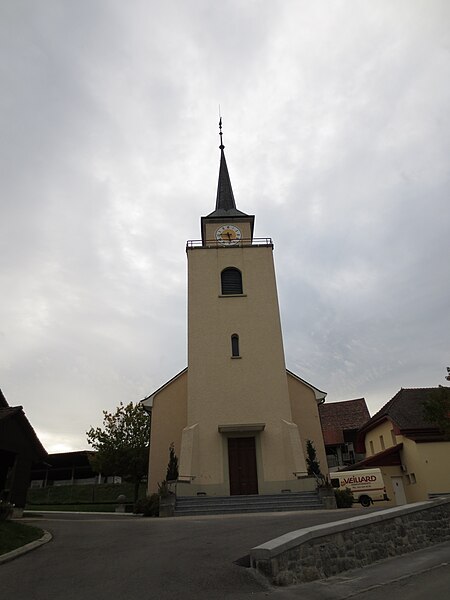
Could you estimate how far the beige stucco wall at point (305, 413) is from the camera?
26672 millimetres

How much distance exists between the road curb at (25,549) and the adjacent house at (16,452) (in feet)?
27.2

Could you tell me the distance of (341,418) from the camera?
4594 cm

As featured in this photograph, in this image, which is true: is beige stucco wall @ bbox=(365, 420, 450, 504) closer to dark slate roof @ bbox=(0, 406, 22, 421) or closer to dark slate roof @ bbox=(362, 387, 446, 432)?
dark slate roof @ bbox=(362, 387, 446, 432)

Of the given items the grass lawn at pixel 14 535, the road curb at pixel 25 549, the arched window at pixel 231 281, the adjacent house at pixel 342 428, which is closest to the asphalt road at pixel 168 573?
the road curb at pixel 25 549

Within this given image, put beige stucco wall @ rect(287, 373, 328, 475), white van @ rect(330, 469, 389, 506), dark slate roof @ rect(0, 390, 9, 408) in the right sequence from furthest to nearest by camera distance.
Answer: white van @ rect(330, 469, 389, 506), beige stucco wall @ rect(287, 373, 328, 475), dark slate roof @ rect(0, 390, 9, 408)

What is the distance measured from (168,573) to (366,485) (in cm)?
2230

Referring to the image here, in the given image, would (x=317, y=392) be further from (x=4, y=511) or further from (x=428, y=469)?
(x=4, y=511)

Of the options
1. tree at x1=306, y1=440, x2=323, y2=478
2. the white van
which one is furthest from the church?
the white van

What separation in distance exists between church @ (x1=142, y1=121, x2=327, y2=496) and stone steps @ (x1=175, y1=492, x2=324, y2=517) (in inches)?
57.1

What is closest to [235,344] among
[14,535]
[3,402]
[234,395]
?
[234,395]

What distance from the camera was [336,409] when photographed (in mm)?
47469

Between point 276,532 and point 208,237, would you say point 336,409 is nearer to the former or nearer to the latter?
point 208,237

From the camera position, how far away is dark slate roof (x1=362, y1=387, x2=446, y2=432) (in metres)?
27.7

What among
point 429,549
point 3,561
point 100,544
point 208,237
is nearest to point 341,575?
point 429,549
